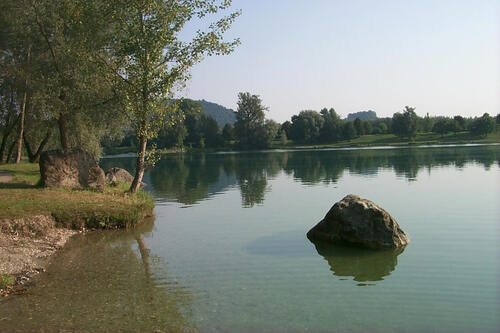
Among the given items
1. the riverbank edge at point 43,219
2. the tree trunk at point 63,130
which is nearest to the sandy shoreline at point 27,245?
the riverbank edge at point 43,219

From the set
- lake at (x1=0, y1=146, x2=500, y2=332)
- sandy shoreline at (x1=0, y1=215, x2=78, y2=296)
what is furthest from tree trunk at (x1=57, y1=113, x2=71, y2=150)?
sandy shoreline at (x1=0, y1=215, x2=78, y2=296)

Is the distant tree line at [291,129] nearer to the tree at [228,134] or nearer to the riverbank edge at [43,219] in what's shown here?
the tree at [228,134]

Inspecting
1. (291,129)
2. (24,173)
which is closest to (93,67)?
(24,173)

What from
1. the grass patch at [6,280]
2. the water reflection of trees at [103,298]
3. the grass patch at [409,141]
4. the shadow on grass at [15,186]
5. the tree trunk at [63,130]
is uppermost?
the tree trunk at [63,130]

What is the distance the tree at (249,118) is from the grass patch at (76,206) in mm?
→ 115553

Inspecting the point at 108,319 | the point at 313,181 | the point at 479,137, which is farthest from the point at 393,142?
the point at 108,319

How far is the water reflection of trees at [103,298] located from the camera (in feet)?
32.6

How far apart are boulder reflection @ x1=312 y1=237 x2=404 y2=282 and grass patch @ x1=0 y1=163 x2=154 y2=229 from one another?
32.0ft

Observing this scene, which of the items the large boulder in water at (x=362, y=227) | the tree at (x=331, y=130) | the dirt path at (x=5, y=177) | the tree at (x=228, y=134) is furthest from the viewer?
the tree at (x=228, y=134)

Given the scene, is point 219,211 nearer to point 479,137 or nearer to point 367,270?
point 367,270

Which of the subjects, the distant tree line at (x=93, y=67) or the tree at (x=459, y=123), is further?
the tree at (x=459, y=123)

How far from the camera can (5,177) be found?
2831 cm

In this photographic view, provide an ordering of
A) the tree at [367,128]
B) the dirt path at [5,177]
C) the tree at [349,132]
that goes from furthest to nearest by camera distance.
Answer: the tree at [367,128] < the tree at [349,132] < the dirt path at [5,177]

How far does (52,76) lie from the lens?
30.9 metres
